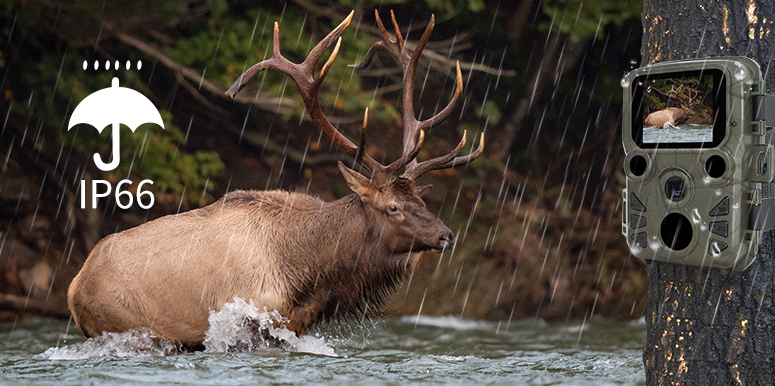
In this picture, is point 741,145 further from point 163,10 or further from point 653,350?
point 163,10

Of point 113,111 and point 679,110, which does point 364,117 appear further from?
point 679,110

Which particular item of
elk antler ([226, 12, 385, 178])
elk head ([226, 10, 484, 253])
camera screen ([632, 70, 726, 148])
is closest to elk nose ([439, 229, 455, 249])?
elk head ([226, 10, 484, 253])

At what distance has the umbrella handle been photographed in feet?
27.4

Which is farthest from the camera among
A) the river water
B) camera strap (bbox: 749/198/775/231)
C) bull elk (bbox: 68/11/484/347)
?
bull elk (bbox: 68/11/484/347)

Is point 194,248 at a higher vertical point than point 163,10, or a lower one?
lower

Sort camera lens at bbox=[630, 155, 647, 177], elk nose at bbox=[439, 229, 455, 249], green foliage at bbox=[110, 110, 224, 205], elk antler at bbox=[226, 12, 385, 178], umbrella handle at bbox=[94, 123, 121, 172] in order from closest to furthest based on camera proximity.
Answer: camera lens at bbox=[630, 155, 647, 177] → elk nose at bbox=[439, 229, 455, 249] → elk antler at bbox=[226, 12, 385, 178] → umbrella handle at bbox=[94, 123, 121, 172] → green foliage at bbox=[110, 110, 224, 205]

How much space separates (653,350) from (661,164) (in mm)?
725

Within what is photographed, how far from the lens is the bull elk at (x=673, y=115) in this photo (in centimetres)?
292

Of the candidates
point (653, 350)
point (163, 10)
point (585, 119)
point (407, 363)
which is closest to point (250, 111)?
point (163, 10)

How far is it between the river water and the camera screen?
6.08ft

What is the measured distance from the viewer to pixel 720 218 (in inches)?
110

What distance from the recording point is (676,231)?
293cm

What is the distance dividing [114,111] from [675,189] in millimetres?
6613

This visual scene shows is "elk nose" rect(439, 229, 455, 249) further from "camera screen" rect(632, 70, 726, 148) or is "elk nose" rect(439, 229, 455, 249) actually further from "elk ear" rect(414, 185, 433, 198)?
"camera screen" rect(632, 70, 726, 148)
